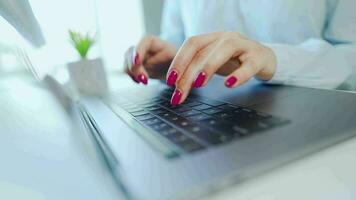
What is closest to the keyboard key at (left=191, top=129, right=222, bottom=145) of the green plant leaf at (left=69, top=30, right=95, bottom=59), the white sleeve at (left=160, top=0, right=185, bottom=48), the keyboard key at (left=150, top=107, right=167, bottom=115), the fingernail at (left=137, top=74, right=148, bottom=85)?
the keyboard key at (left=150, top=107, right=167, bottom=115)

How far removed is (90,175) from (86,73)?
620mm

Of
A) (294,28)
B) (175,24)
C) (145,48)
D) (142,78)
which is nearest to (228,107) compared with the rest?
(142,78)

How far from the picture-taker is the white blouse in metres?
0.48

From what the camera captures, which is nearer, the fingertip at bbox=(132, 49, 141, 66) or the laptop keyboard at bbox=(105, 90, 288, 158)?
the laptop keyboard at bbox=(105, 90, 288, 158)

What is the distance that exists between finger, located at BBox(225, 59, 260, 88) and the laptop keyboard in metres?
0.04

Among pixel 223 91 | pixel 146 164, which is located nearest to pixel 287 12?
pixel 223 91

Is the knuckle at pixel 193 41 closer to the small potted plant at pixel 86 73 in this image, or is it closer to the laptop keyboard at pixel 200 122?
the laptop keyboard at pixel 200 122

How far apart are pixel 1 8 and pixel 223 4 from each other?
26.4 inches

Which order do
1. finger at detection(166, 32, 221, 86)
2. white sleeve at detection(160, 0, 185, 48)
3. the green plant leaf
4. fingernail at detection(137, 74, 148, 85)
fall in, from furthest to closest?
white sleeve at detection(160, 0, 185, 48) → the green plant leaf → fingernail at detection(137, 74, 148, 85) → finger at detection(166, 32, 221, 86)

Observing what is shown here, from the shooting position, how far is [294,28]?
68 cm

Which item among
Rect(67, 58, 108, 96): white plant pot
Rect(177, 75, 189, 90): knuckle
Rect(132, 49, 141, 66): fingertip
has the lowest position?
Rect(67, 58, 108, 96): white plant pot

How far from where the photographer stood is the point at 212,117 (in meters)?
0.27

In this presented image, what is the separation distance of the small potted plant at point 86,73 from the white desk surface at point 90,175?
0.48 metres

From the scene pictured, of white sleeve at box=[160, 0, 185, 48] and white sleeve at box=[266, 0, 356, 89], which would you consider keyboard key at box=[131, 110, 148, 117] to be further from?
white sleeve at box=[160, 0, 185, 48]
